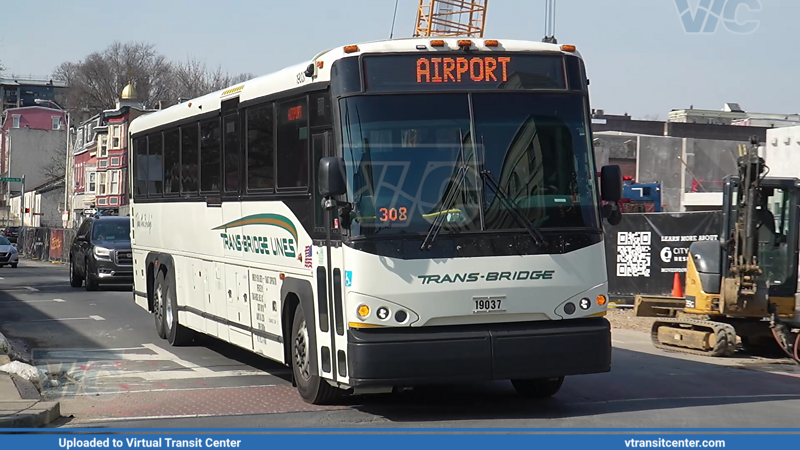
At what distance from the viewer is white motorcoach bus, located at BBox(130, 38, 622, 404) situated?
917cm

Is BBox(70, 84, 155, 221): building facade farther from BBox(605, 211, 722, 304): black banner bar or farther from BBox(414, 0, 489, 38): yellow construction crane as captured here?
BBox(605, 211, 722, 304): black banner bar

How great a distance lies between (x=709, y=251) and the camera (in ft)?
52.7

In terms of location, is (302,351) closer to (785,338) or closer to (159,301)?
(159,301)

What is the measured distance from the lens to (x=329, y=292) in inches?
380

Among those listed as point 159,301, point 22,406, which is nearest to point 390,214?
point 22,406

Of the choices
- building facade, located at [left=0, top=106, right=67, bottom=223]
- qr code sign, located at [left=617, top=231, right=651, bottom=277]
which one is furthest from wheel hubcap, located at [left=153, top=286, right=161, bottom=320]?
building facade, located at [left=0, top=106, right=67, bottom=223]

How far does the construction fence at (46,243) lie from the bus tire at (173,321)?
3777 centimetres

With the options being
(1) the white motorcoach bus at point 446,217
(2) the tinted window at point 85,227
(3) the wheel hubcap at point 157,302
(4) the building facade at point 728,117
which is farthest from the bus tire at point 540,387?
(4) the building facade at point 728,117

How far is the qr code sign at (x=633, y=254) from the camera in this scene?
77.7ft

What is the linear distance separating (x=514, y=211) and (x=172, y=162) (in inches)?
306

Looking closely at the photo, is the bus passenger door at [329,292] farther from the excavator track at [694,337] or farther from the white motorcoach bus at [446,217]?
the excavator track at [694,337]

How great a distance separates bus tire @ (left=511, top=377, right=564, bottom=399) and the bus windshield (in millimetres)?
1837
